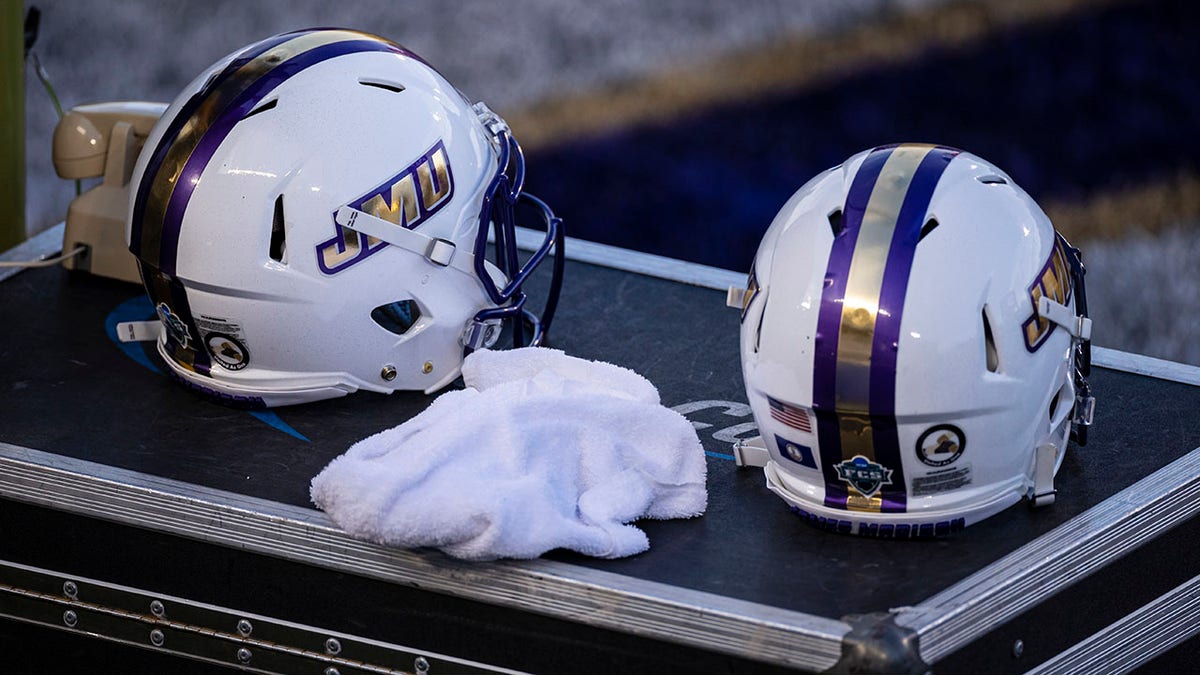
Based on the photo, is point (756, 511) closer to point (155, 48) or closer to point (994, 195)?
point (994, 195)

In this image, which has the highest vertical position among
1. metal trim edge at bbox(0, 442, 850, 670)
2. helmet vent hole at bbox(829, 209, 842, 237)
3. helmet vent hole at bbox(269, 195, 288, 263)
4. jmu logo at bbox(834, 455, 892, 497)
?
helmet vent hole at bbox(829, 209, 842, 237)

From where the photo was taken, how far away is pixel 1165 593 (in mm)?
1691

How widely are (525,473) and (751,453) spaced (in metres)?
0.26

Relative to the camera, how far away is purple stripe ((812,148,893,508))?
1.50 m

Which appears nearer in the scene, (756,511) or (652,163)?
(756,511)

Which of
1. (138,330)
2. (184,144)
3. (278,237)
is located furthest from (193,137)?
(138,330)

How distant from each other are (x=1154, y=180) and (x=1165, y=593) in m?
1.69

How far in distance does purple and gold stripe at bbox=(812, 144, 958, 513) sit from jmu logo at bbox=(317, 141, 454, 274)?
19.0 inches

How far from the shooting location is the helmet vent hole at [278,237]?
5.69 ft

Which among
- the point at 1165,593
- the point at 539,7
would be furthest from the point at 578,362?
the point at 539,7

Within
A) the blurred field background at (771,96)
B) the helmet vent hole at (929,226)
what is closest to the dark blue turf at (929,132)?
the blurred field background at (771,96)

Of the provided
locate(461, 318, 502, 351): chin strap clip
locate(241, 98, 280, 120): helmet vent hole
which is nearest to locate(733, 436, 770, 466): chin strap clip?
locate(461, 318, 502, 351): chin strap clip

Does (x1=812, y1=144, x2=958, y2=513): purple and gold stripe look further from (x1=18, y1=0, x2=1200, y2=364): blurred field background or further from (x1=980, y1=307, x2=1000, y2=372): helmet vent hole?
(x1=18, y1=0, x2=1200, y2=364): blurred field background

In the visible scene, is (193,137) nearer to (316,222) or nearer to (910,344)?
(316,222)
